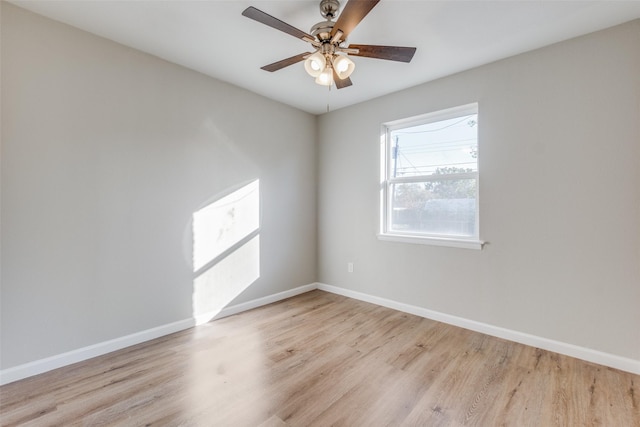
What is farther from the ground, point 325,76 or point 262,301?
point 325,76

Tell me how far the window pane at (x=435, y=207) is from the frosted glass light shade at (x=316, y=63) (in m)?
1.88

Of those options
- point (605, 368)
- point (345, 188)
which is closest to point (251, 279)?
point (345, 188)

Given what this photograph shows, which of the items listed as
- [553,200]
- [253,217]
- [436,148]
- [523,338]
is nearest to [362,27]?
[436,148]

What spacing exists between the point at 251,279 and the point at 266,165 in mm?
1411

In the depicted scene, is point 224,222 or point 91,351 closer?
point 91,351

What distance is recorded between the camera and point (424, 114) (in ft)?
10.3

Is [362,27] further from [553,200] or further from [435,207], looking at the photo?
[553,200]

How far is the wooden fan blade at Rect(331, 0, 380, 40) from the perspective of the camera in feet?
4.90

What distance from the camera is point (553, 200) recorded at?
7.86ft

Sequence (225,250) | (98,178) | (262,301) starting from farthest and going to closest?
(262,301), (225,250), (98,178)

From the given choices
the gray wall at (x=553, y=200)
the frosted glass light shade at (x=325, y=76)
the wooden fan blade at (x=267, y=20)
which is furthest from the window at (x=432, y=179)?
the wooden fan blade at (x=267, y=20)

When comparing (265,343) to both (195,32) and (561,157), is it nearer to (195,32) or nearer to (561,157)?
(195,32)

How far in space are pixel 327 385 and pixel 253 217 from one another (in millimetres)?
2057

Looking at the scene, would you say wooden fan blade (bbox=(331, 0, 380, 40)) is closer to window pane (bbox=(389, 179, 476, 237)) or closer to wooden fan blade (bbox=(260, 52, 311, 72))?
wooden fan blade (bbox=(260, 52, 311, 72))
